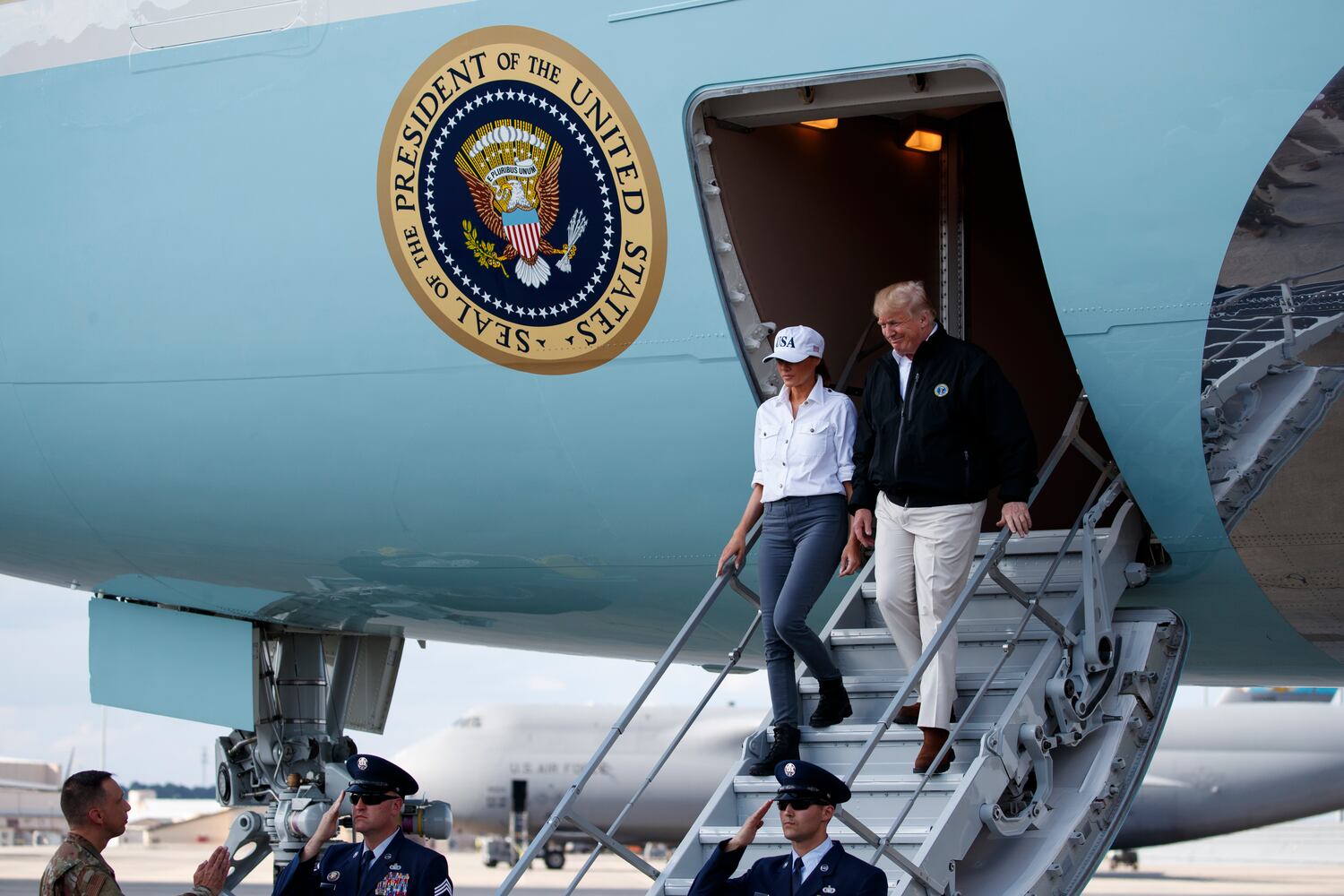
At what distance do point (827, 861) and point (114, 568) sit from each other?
16.2ft

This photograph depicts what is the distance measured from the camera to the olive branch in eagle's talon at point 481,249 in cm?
626

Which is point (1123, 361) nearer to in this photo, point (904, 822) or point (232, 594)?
point (904, 822)

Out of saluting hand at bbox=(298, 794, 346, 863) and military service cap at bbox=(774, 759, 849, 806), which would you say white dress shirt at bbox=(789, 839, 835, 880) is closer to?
military service cap at bbox=(774, 759, 849, 806)

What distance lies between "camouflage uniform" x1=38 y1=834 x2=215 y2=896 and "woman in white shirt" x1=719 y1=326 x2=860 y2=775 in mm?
2008

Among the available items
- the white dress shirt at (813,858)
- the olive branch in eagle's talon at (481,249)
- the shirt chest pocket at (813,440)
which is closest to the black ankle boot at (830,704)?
the shirt chest pocket at (813,440)

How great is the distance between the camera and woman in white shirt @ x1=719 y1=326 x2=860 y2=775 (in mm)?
5297

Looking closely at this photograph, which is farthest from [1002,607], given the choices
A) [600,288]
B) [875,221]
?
[875,221]

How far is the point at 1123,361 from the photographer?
5.41 metres

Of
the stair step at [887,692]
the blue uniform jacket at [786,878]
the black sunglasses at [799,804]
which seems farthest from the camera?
the stair step at [887,692]

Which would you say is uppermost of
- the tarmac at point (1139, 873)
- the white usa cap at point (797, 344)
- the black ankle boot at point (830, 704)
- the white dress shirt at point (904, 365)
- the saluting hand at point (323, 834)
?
the white usa cap at point (797, 344)

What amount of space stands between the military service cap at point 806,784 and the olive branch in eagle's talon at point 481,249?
275cm

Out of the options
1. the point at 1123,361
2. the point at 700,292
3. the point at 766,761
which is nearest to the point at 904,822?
the point at 766,761

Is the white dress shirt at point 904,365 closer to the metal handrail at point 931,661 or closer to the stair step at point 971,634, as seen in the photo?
the metal handrail at point 931,661

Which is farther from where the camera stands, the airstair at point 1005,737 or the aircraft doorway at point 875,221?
the aircraft doorway at point 875,221
